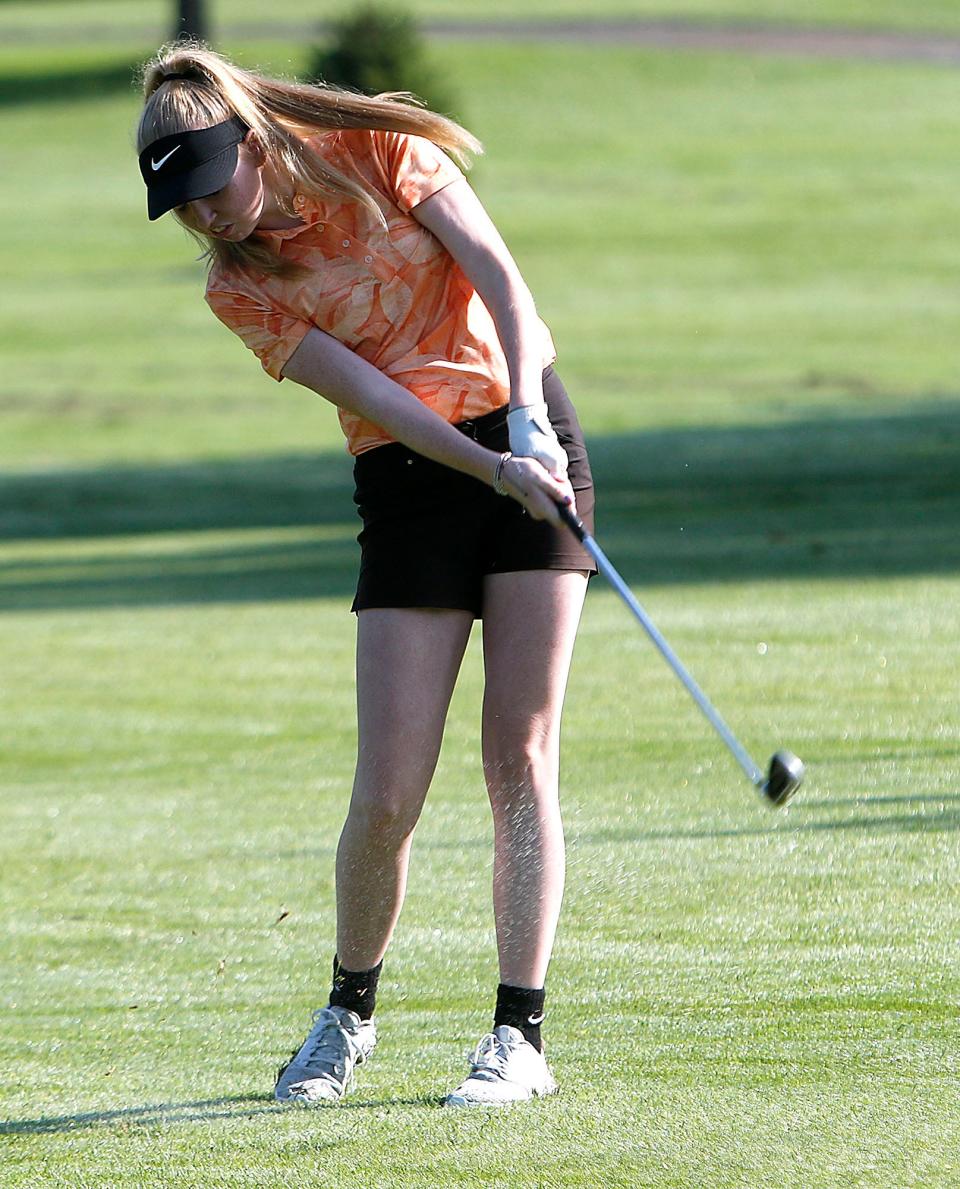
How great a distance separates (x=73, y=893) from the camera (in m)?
6.48

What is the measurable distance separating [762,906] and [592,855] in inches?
31.9

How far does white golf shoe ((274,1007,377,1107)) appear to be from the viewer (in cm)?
425

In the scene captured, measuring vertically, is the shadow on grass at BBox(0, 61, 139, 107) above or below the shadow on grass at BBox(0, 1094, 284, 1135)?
below

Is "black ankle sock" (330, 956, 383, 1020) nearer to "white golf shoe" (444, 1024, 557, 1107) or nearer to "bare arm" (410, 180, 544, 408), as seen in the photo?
"white golf shoe" (444, 1024, 557, 1107)

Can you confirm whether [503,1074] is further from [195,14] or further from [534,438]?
[195,14]

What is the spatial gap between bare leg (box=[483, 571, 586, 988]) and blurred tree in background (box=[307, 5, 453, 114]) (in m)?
31.5

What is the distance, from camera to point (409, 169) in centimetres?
413

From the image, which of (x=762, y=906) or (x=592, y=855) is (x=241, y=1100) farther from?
(x=592, y=855)

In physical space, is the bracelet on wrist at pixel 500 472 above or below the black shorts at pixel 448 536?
above

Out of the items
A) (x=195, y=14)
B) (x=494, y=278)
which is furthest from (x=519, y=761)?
(x=195, y=14)

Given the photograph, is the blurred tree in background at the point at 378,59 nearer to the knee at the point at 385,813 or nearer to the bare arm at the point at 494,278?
the bare arm at the point at 494,278

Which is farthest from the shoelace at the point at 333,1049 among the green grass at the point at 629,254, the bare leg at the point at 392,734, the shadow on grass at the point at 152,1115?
the green grass at the point at 629,254

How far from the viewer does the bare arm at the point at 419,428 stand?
4004 millimetres

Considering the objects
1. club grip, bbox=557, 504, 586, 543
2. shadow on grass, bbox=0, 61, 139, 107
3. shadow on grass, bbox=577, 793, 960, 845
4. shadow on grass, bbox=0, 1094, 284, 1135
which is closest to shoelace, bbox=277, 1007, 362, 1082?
shadow on grass, bbox=0, 1094, 284, 1135
